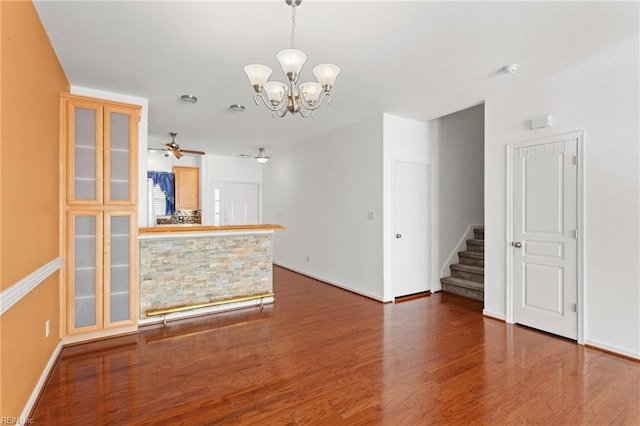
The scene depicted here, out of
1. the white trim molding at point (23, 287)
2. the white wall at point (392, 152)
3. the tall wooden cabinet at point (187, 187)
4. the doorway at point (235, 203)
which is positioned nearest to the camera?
the white trim molding at point (23, 287)

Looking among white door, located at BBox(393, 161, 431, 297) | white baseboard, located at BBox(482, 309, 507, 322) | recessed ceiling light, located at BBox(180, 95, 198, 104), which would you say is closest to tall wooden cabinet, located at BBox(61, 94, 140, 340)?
recessed ceiling light, located at BBox(180, 95, 198, 104)

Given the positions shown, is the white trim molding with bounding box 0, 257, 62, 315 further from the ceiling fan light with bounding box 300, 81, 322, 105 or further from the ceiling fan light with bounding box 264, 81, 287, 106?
the ceiling fan light with bounding box 300, 81, 322, 105

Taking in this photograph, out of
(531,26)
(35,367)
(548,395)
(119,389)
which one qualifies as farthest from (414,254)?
(35,367)

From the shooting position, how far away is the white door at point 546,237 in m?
3.32

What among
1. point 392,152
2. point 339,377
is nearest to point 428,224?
point 392,152

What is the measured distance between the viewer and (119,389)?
2.44 metres

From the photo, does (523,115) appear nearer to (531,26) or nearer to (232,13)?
(531,26)

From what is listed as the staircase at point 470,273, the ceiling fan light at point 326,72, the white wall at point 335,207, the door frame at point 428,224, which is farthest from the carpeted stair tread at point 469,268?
the ceiling fan light at point 326,72

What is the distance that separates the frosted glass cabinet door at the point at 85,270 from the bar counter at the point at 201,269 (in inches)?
17.8

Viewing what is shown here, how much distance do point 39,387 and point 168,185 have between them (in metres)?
5.96

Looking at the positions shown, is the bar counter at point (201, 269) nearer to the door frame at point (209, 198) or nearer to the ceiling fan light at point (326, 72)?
the ceiling fan light at point (326, 72)

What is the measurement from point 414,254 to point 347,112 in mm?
2397

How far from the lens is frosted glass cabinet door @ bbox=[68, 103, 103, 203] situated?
319cm

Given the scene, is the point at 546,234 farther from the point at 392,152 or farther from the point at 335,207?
the point at 335,207
